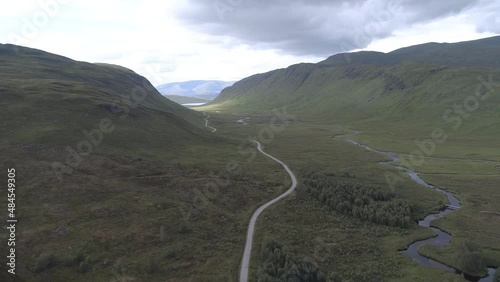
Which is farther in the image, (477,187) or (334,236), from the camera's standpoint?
(477,187)

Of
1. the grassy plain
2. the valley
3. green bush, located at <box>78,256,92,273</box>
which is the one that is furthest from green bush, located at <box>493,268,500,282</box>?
green bush, located at <box>78,256,92,273</box>

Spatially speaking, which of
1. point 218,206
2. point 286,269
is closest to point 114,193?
point 218,206

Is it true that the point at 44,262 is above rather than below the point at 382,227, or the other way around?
below

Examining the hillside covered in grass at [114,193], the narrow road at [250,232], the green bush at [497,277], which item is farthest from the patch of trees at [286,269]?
the green bush at [497,277]

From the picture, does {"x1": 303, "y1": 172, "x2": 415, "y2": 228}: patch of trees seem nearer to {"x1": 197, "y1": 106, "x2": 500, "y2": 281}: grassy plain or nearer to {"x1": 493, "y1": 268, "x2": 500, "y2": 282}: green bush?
{"x1": 197, "y1": 106, "x2": 500, "y2": 281}: grassy plain

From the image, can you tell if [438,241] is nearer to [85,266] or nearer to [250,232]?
[250,232]

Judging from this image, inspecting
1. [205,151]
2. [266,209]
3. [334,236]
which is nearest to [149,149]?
[205,151]

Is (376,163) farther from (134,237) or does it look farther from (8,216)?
(8,216)
